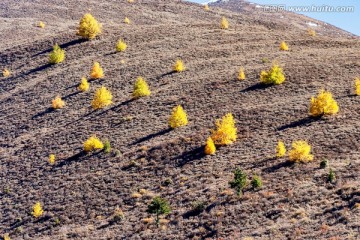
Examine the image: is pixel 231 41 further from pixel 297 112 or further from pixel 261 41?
pixel 297 112

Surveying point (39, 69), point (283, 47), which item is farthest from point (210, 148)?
point (39, 69)

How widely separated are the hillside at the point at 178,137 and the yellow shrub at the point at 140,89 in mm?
933

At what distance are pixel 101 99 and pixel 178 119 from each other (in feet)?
38.7

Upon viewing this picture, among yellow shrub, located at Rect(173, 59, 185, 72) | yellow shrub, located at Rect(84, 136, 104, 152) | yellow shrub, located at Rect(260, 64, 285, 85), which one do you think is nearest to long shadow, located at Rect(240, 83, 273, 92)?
yellow shrub, located at Rect(260, 64, 285, 85)

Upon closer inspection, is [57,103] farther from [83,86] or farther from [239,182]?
[239,182]

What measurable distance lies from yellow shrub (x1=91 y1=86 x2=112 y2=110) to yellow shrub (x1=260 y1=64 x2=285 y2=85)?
68.3 ft

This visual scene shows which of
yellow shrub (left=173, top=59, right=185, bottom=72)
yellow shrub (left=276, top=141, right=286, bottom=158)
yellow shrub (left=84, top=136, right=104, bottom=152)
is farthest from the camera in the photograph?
yellow shrub (left=173, top=59, right=185, bottom=72)

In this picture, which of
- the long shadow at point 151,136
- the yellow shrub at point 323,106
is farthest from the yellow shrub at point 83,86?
the yellow shrub at point 323,106

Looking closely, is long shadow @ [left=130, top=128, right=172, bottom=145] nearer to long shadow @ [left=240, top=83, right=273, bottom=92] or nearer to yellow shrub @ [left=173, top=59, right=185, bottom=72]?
long shadow @ [left=240, top=83, right=273, bottom=92]

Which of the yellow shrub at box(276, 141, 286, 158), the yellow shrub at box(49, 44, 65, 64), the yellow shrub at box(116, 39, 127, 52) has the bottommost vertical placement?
the yellow shrub at box(276, 141, 286, 158)

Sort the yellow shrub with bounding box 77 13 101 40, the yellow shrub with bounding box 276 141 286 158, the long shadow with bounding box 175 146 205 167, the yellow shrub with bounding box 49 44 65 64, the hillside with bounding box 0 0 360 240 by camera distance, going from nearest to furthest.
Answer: the hillside with bounding box 0 0 360 240, the yellow shrub with bounding box 276 141 286 158, the long shadow with bounding box 175 146 205 167, the yellow shrub with bounding box 49 44 65 64, the yellow shrub with bounding box 77 13 101 40

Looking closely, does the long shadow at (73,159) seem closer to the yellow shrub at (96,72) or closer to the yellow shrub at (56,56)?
the yellow shrub at (96,72)

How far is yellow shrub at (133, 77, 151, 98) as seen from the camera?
51969 millimetres

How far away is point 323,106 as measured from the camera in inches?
1724
